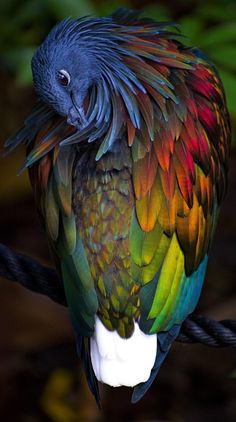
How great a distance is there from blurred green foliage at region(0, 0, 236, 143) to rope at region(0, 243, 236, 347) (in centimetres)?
81

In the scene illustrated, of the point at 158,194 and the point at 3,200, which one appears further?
the point at 3,200

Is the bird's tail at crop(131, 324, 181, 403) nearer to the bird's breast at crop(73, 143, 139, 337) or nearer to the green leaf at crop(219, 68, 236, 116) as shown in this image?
the bird's breast at crop(73, 143, 139, 337)

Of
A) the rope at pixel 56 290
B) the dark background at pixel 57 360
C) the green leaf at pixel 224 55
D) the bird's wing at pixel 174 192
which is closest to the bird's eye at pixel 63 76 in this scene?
the bird's wing at pixel 174 192

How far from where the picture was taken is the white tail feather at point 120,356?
8.48ft

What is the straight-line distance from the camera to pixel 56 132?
2719 mm

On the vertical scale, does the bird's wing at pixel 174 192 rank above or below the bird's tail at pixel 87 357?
above

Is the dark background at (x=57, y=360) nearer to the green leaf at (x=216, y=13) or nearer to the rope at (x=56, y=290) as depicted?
the green leaf at (x=216, y=13)

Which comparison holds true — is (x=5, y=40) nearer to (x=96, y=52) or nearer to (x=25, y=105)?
(x=25, y=105)


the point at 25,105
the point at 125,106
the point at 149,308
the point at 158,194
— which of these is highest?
the point at 125,106

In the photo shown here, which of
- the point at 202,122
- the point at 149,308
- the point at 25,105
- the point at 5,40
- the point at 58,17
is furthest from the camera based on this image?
the point at 25,105

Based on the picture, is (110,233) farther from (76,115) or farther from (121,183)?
(76,115)

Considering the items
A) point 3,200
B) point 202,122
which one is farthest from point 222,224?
point 202,122

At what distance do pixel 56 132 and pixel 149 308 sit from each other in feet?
1.58

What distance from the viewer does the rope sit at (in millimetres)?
2639
